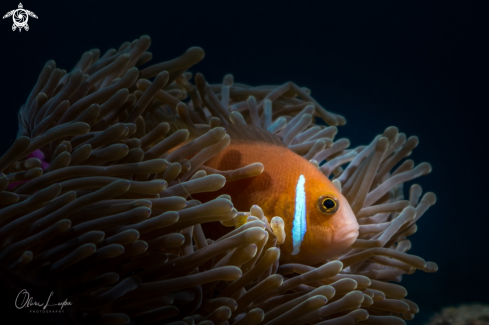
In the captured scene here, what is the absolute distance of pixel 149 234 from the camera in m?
1.08

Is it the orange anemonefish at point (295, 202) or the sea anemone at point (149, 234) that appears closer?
the sea anemone at point (149, 234)

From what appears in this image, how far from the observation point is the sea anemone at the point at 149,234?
973 mm

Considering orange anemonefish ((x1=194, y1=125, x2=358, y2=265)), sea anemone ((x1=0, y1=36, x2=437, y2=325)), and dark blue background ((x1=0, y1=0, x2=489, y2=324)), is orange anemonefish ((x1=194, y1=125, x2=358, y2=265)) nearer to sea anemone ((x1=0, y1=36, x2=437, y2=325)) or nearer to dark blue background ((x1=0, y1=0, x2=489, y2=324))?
sea anemone ((x1=0, y1=36, x2=437, y2=325))

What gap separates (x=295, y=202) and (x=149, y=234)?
50 centimetres

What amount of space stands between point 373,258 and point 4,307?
1280mm

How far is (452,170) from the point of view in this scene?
265 cm

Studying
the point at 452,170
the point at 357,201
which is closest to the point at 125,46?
the point at 357,201

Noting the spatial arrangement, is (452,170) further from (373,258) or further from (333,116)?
(373,258)

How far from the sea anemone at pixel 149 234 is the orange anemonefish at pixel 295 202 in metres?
0.06
